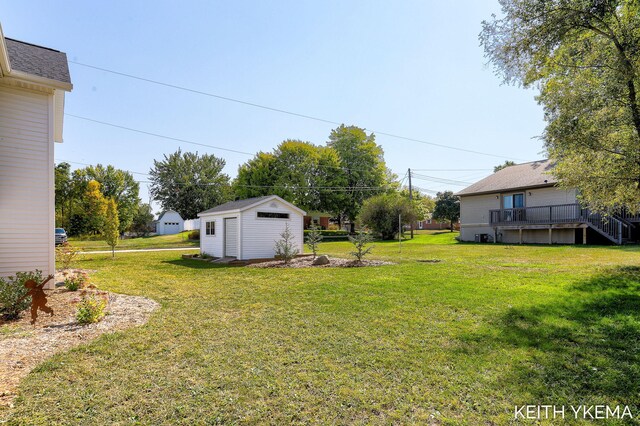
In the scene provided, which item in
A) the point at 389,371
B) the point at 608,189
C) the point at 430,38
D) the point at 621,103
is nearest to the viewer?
the point at 389,371

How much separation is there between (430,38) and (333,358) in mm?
12149

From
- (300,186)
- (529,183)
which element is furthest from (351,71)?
(300,186)

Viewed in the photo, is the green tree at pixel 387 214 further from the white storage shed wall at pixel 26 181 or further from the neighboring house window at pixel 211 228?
the white storage shed wall at pixel 26 181

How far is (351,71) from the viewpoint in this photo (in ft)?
49.8

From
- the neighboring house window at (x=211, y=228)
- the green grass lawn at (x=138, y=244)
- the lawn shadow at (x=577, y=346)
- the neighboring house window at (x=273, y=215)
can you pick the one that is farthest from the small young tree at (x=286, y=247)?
the green grass lawn at (x=138, y=244)

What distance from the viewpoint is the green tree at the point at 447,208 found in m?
37.8

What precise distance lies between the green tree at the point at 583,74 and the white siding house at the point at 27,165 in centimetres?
1003

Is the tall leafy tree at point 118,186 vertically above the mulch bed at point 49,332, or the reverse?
the tall leafy tree at point 118,186

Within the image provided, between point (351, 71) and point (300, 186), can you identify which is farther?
point (300, 186)

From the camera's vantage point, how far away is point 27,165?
722 cm

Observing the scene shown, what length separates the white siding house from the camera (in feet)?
22.9

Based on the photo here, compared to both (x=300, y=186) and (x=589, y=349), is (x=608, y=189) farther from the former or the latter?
(x=300, y=186)

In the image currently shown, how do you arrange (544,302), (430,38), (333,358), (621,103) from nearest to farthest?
(333,358) → (544,302) → (621,103) → (430,38)

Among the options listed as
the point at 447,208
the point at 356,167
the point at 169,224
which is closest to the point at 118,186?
the point at 169,224
